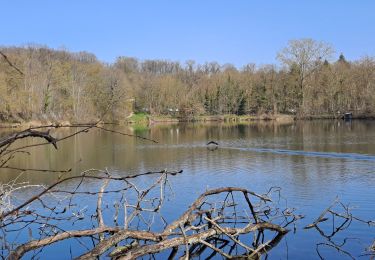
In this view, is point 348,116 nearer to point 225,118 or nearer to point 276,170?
point 225,118

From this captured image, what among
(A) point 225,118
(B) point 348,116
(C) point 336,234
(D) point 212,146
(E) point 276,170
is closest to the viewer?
(C) point 336,234

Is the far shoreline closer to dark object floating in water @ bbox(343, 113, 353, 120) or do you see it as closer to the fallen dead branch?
dark object floating in water @ bbox(343, 113, 353, 120)

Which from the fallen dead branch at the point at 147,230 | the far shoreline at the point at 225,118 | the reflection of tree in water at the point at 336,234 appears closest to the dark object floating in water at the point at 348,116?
the far shoreline at the point at 225,118

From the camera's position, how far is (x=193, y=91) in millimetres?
77625

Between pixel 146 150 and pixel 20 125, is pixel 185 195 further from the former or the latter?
pixel 20 125

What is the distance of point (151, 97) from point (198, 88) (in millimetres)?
8178

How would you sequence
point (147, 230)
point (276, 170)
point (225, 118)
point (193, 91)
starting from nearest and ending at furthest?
point (147, 230)
point (276, 170)
point (225, 118)
point (193, 91)

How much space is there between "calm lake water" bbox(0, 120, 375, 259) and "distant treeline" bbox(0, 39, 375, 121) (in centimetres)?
2556

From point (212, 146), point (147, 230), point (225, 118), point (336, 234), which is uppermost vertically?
point (225, 118)

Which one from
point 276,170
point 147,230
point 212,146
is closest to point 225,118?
point 212,146

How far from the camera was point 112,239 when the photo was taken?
6.09 m

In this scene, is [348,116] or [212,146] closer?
[212,146]

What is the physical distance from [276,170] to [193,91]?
5850cm

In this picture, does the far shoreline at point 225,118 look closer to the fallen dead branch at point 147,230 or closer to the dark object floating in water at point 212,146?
the dark object floating in water at point 212,146
